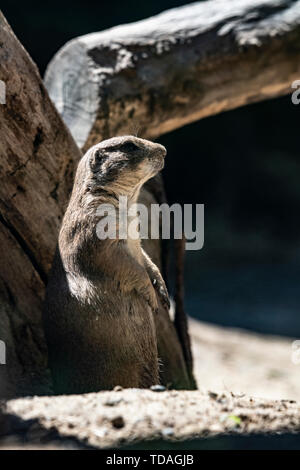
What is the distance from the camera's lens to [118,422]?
3.21 metres

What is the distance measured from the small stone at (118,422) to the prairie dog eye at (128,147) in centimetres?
200

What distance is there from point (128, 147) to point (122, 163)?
12cm

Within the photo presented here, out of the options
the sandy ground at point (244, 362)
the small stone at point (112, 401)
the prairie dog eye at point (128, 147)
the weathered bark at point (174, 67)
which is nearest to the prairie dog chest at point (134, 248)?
the prairie dog eye at point (128, 147)

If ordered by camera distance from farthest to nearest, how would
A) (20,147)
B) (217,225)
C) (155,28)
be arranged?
(217,225) → (155,28) → (20,147)

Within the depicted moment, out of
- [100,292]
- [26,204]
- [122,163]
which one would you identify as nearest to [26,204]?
[26,204]

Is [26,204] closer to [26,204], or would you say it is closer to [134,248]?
[26,204]

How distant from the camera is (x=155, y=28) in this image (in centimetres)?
633

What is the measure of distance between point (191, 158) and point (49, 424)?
12.7 metres

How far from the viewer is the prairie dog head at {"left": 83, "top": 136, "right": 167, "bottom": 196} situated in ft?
15.1

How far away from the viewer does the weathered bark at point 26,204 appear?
4844mm

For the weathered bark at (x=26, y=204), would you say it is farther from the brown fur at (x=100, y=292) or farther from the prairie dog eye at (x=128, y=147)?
the prairie dog eye at (x=128, y=147)

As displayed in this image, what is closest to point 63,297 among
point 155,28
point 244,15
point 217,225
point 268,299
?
point 155,28

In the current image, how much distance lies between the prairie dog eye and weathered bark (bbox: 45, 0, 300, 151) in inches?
53.9
